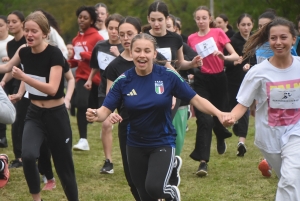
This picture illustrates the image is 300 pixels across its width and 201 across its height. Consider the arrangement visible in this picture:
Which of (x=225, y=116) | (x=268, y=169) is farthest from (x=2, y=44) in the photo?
(x=225, y=116)

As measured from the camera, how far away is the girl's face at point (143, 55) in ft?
20.5

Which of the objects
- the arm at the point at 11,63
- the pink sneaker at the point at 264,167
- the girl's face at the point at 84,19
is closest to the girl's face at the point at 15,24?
the girl's face at the point at 84,19

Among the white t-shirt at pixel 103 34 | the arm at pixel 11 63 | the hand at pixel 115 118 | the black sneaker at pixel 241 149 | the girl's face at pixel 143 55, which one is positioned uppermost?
the girl's face at pixel 143 55

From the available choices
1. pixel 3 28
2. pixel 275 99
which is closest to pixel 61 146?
pixel 275 99

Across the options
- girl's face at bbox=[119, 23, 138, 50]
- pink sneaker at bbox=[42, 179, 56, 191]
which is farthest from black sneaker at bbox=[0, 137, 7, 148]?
girl's face at bbox=[119, 23, 138, 50]

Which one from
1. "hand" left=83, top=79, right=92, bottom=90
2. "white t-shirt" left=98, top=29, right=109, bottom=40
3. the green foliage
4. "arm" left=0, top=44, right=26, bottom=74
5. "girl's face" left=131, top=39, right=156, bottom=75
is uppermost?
"girl's face" left=131, top=39, right=156, bottom=75

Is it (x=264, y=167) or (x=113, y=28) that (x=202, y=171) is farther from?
(x=113, y=28)

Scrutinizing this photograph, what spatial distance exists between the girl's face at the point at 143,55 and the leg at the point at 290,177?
1434 mm

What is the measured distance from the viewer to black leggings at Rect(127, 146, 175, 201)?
6.20 m

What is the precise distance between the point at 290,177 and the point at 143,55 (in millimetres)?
1639

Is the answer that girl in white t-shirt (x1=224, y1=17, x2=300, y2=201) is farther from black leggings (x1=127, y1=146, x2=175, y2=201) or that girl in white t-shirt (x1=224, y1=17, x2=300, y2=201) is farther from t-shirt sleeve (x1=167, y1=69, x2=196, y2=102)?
black leggings (x1=127, y1=146, x2=175, y2=201)

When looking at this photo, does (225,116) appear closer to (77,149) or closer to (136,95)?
(136,95)

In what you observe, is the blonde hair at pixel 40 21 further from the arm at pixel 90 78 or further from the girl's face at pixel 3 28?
the girl's face at pixel 3 28

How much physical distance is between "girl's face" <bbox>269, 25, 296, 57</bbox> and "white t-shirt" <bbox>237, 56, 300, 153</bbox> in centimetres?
13
